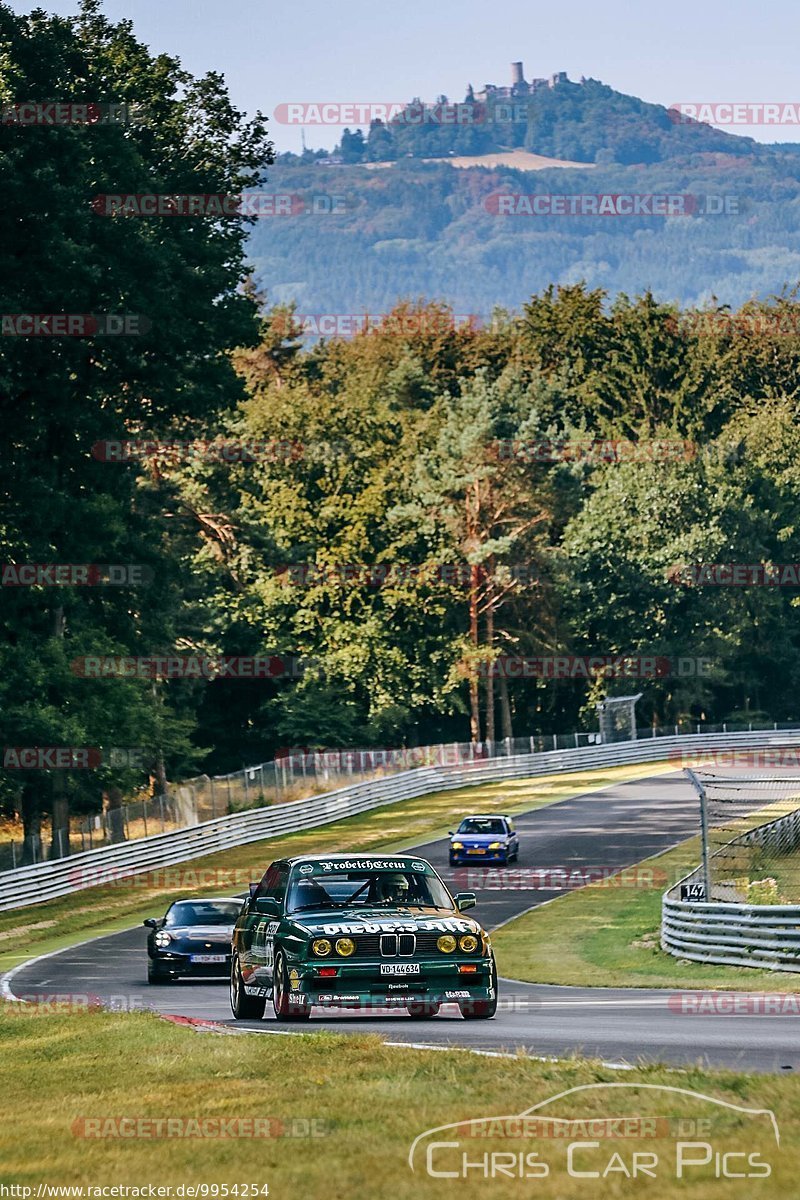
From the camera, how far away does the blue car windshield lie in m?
48.9

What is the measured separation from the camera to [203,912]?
26781 millimetres

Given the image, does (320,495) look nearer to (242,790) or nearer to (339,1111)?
(242,790)

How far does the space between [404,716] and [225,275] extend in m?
41.7

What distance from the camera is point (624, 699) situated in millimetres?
86500

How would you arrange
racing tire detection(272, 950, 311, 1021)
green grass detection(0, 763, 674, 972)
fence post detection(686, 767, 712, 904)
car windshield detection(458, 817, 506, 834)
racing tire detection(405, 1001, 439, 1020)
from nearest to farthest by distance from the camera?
1. racing tire detection(272, 950, 311, 1021)
2. racing tire detection(405, 1001, 439, 1020)
3. fence post detection(686, 767, 712, 904)
4. green grass detection(0, 763, 674, 972)
5. car windshield detection(458, 817, 506, 834)

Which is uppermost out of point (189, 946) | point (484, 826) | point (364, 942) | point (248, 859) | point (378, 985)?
point (364, 942)

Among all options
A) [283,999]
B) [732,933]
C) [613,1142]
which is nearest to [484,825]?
[732,933]

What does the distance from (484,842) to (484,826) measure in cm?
77

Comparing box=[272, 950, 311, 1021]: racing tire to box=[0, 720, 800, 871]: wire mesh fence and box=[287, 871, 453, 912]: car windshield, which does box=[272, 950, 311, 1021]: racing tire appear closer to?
box=[287, 871, 453, 912]: car windshield

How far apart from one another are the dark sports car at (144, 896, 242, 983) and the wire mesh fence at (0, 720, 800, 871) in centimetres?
1840

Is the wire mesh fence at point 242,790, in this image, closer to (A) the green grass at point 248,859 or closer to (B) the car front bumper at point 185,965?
(A) the green grass at point 248,859

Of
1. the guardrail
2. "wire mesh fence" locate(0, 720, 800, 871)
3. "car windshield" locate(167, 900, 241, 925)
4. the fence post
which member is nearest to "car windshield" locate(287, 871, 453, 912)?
"car windshield" locate(167, 900, 241, 925)

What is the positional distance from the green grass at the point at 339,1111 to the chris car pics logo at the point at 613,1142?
0.02m

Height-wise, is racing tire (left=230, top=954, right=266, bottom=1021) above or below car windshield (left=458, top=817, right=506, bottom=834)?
above
